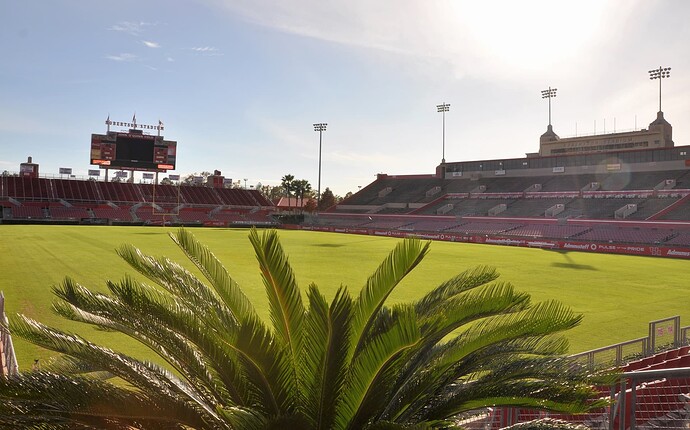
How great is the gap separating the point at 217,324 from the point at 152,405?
A: 2.86 feet

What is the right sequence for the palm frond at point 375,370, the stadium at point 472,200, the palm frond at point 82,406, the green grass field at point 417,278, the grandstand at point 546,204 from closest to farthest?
the palm frond at point 375,370, the palm frond at point 82,406, the green grass field at point 417,278, the grandstand at point 546,204, the stadium at point 472,200

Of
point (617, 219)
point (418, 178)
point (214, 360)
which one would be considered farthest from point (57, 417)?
point (418, 178)

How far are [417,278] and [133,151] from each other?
74.3 metres

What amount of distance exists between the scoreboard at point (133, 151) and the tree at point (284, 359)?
87593 mm

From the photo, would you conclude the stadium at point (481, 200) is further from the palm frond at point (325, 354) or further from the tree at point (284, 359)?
the palm frond at point (325, 354)

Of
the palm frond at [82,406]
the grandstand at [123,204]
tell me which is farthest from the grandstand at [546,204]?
the palm frond at [82,406]

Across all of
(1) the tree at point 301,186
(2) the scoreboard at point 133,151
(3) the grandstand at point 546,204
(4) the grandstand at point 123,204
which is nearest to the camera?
(3) the grandstand at point 546,204

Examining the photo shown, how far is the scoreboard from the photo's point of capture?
8344 cm

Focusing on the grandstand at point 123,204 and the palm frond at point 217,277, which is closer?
the palm frond at point 217,277

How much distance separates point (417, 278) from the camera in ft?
84.3

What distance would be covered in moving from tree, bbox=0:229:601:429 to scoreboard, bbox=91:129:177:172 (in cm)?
8759

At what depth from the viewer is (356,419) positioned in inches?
170

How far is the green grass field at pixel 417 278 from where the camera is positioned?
15461 millimetres

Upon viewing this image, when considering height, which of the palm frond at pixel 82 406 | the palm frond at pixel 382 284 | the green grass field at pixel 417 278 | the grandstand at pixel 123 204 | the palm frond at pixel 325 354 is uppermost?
the grandstand at pixel 123 204
